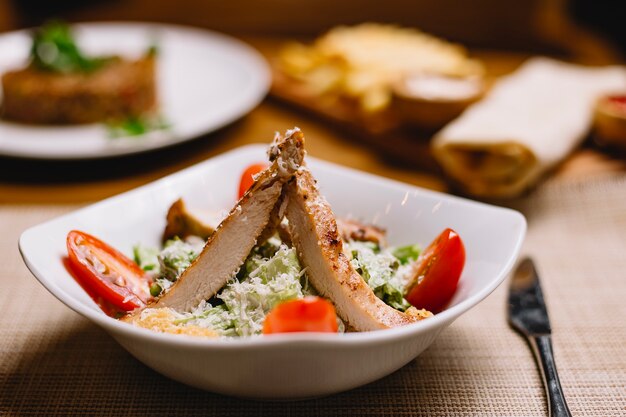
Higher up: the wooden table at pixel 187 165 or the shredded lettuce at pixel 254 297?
the shredded lettuce at pixel 254 297

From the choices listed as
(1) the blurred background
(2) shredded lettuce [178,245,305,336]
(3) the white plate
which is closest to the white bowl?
(2) shredded lettuce [178,245,305,336]

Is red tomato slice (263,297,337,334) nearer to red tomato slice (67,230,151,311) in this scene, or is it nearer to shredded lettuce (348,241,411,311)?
shredded lettuce (348,241,411,311)

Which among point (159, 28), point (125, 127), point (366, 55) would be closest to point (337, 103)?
point (366, 55)

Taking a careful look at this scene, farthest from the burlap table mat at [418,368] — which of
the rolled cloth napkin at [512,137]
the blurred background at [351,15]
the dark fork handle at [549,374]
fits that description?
the blurred background at [351,15]

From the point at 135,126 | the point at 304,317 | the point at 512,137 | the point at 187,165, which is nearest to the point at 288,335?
the point at 304,317

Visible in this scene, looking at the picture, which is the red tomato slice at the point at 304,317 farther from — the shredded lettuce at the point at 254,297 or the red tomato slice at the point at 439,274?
the red tomato slice at the point at 439,274
